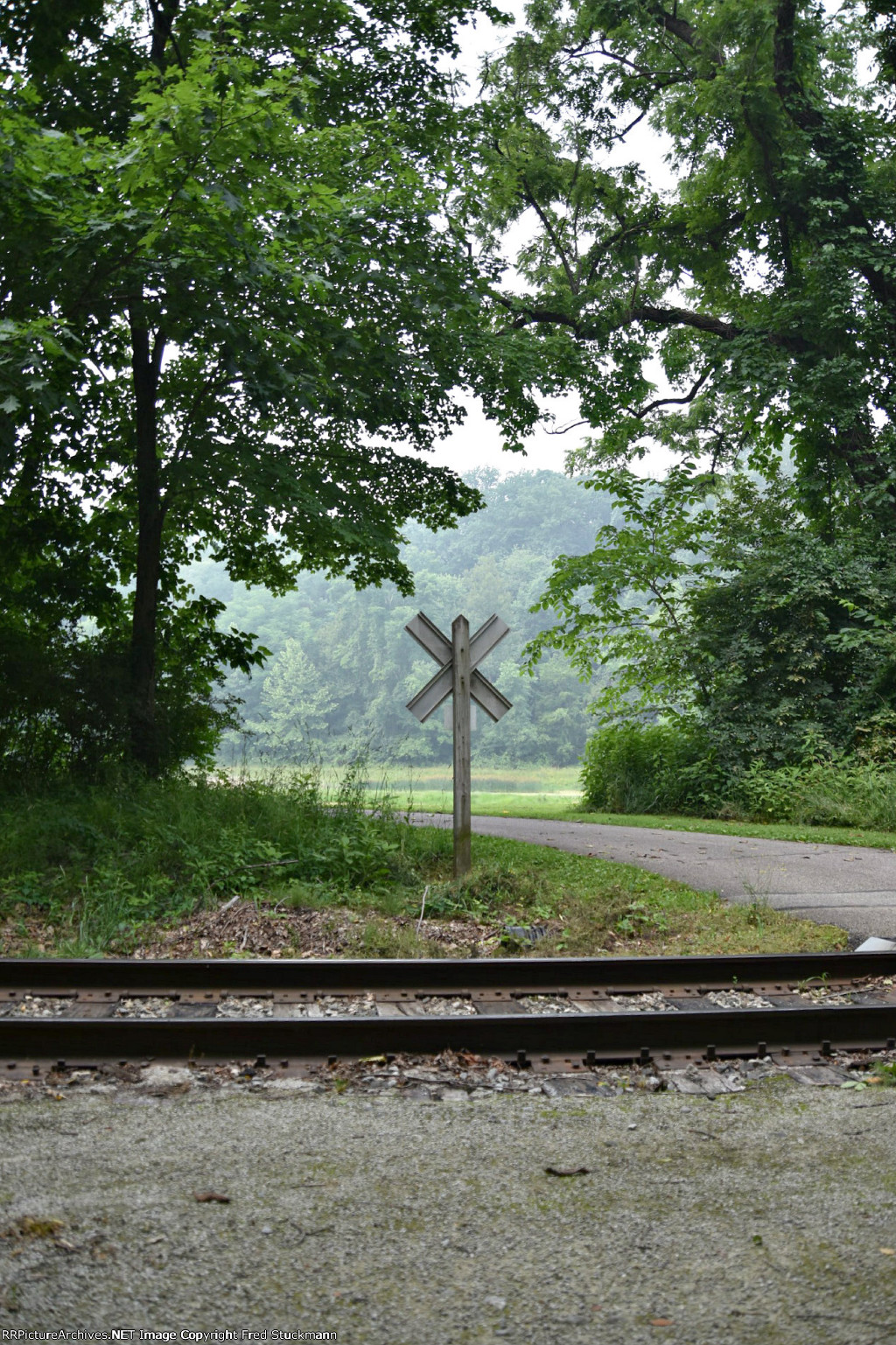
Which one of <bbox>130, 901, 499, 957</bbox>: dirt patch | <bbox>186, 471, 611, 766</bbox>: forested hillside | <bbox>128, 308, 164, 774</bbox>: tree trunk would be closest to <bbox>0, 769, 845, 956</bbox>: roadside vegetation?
<bbox>130, 901, 499, 957</bbox>: dirt patch

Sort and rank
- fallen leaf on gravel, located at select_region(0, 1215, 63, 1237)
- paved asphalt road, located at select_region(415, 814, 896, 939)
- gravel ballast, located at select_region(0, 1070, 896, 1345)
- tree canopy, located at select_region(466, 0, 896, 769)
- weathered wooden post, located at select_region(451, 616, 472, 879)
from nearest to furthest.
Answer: gravel ballast, located at select_region(0, 1070, 896, 1345) → fallen leaf on gravel, located at select_region(0, 1215, 63, 1237) → paved asphalt road, located at select_region(415, 814, 896, 939) → weathered wooden post, located at select_region(451, 616, 472, 879) → tree canopy, located at select_region(466, 0, 896, 769)

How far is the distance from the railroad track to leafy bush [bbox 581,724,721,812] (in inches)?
465

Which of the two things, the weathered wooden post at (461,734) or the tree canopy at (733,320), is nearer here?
the weathered wooden post at (461,734)

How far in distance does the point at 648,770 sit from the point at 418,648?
79.0 metres

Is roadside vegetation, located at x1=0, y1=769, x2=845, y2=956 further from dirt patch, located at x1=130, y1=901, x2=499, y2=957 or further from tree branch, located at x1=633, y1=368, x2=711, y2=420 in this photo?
tree branch, located at x1=633, y1=368, x2=711, y2=420

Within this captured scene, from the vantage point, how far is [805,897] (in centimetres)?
890

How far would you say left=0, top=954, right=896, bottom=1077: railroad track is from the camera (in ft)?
15.7

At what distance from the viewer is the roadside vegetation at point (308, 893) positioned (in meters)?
7.37

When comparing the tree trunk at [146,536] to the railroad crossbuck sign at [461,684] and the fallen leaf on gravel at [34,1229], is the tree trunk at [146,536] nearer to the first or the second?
the railroad crossbuck sign at [461,684]

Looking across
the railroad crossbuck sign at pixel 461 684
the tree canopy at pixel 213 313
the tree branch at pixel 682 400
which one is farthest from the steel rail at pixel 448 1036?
the tree branch at pixel 682 400

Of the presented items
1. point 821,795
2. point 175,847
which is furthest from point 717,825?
point 175,847

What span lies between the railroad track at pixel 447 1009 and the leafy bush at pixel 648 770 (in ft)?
38.8

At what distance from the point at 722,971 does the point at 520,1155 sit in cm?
315

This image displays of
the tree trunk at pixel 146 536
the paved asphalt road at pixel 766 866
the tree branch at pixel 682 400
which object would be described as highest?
the tree branch at pixel 682 400
